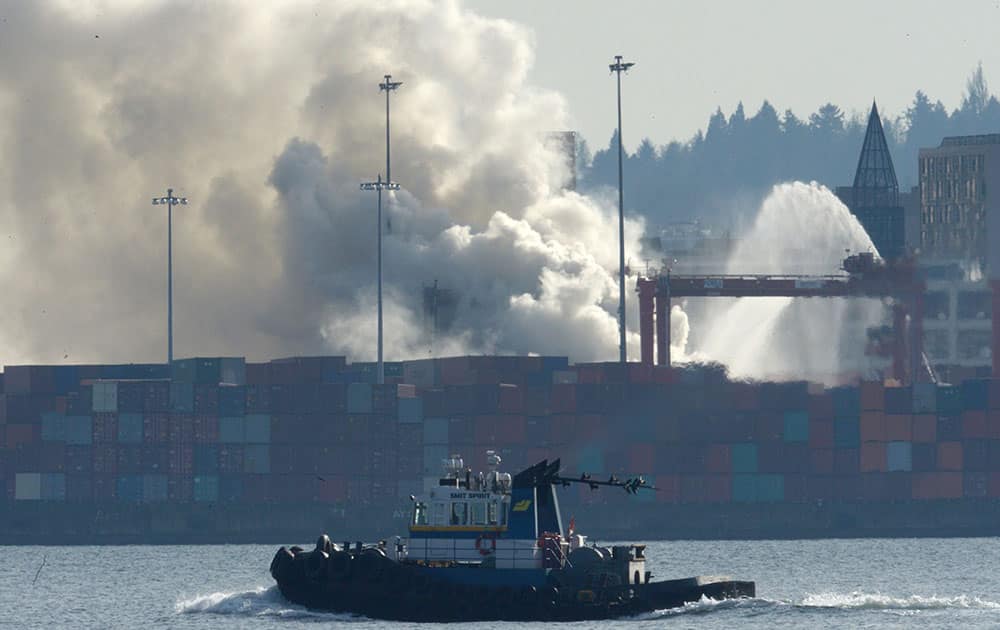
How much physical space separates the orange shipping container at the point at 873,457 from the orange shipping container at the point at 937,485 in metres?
2.29

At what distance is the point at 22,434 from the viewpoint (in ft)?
568

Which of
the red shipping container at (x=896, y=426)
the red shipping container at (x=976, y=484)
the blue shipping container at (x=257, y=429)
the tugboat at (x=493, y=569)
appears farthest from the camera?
the red shipping container at (x=976, y=484)

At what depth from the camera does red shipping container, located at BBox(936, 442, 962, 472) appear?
167875 mm

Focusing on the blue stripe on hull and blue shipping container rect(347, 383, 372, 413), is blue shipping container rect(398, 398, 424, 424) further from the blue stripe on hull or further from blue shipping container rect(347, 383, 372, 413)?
the blue stripe on hull

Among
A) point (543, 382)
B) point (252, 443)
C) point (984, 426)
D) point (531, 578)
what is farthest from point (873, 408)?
point (531, 578)

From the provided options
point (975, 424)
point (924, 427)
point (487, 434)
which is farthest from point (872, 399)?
point (487, 434)

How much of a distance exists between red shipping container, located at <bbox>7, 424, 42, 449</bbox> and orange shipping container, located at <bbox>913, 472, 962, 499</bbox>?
55.9 meters

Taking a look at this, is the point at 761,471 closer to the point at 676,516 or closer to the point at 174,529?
the point at 676,516

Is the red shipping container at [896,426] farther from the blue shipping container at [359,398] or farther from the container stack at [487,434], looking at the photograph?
the blue shipping container at [359,398]

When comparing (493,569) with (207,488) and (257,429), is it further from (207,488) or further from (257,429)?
(207,488)

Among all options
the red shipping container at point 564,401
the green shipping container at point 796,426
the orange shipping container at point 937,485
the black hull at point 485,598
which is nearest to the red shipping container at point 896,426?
the orange shipping container at point 937,485

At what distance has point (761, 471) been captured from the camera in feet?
544

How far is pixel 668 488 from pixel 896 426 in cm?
1520

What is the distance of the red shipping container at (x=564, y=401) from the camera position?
164 m
